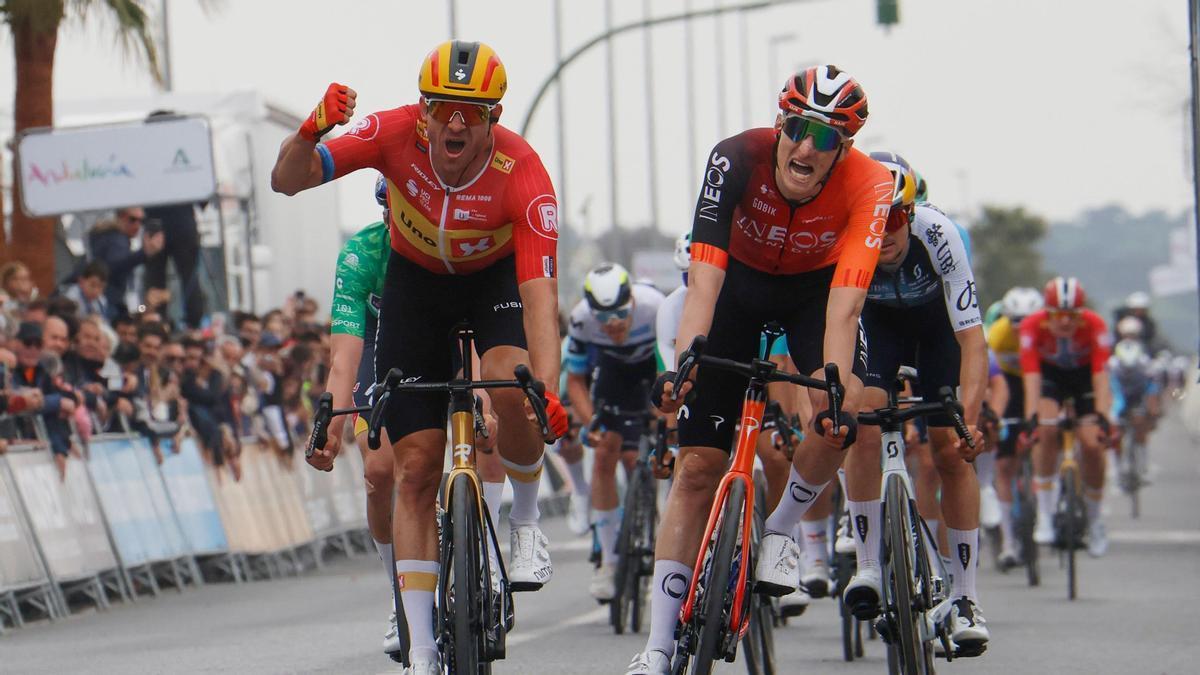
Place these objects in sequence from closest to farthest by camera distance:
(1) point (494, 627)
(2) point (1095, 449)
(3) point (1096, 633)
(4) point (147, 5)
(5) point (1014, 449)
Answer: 1. (1) point (494, 627)
2. (3) point (1096, 633)
3. (2) point (1095, 449)
4. (5) point (1014, 449)
5. (4) point (147, 5)

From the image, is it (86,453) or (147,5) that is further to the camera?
(147,5)

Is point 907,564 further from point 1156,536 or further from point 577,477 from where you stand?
point 1156,536

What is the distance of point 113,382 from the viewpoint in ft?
53.8

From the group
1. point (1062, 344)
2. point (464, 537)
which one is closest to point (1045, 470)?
point (1062, 344)

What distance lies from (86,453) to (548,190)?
27.7 feet

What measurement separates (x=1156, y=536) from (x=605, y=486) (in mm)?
9862

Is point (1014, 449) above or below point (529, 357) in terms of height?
below

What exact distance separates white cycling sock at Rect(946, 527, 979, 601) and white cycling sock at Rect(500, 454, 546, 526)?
1.86 m

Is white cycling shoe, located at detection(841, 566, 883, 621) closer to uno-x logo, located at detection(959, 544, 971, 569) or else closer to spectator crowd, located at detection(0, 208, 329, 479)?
uno-x logo, located at detection(959, 544, 971, 569)

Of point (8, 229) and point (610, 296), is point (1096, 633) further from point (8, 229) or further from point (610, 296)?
point (8, 229)

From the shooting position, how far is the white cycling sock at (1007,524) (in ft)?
56.0

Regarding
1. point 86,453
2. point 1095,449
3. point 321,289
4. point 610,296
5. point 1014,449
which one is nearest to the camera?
point 610,296

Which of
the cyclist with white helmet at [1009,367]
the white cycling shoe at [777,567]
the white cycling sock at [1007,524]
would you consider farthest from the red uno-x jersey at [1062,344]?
the white cycling shoe at [777,567]

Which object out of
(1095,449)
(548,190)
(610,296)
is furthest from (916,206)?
(1095,449)
